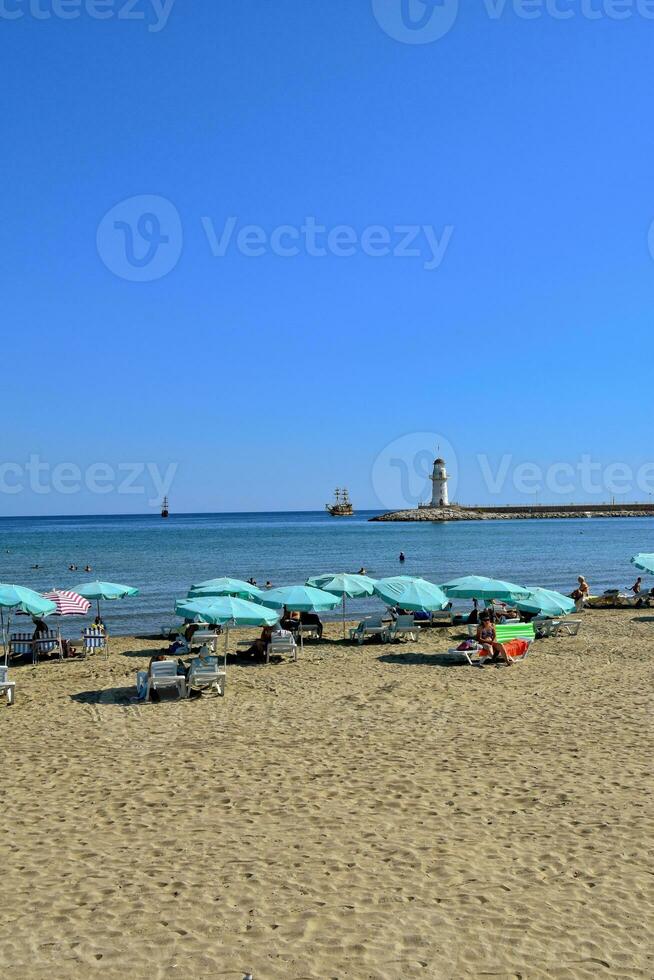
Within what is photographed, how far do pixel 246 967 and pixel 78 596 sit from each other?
1281 centimetres

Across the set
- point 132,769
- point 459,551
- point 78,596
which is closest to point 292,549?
point 459,551

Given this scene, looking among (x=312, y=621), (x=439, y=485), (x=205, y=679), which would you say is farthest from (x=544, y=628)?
(x=439, y=485)

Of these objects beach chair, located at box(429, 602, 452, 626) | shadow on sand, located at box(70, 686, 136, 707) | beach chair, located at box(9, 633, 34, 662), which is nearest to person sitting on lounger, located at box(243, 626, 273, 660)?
shadow on sand, located at box(70, 686, 136, 707)

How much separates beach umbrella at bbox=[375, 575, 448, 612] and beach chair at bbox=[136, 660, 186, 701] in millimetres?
5228

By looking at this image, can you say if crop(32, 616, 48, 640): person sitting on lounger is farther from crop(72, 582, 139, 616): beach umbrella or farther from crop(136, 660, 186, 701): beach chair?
crop(136, 660, 186, 701): beach chair

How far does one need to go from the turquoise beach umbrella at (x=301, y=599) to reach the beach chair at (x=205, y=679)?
2.71 m

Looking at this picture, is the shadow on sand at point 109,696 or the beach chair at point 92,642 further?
the beach chair at point 92,642

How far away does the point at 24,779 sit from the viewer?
8062 mm

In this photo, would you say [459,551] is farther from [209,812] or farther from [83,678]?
[209,812]

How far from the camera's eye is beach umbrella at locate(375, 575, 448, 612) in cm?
1579

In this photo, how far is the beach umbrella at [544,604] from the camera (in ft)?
55.2

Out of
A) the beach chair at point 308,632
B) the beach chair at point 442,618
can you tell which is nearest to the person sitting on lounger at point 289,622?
the beach chair at point 308,632

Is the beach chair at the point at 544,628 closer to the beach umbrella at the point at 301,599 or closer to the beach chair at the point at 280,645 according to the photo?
the beach umbrella at the point at 301,599

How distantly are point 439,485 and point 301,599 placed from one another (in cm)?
12028
